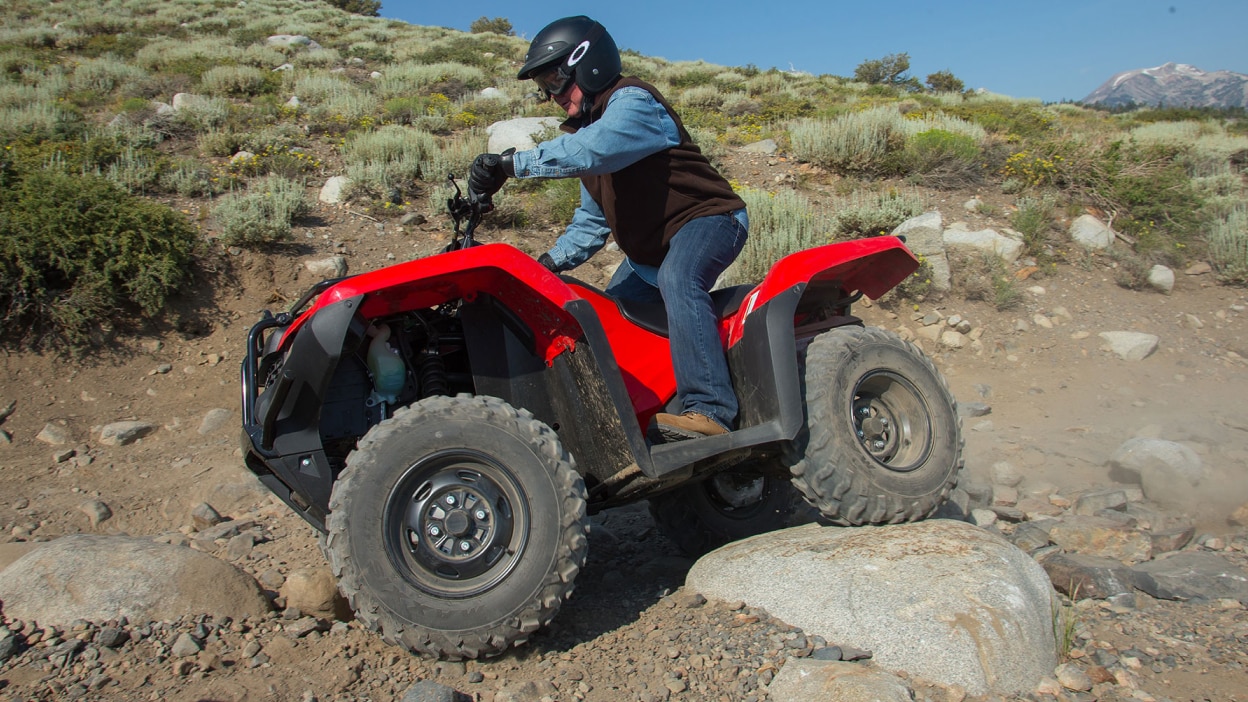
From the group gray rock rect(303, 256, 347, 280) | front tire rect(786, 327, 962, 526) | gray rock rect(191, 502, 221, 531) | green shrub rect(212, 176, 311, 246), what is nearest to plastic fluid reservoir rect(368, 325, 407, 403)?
front tire rect(786, 327, 962, 526)

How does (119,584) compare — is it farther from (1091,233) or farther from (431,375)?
(1091,233)

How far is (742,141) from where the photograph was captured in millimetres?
12508

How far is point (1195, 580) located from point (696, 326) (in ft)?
8.42

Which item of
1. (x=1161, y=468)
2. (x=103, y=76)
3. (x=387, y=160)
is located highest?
(x=103, y=76)

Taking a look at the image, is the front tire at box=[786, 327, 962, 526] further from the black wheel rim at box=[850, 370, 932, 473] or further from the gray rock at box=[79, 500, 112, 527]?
the gray rock at box=[79, 500, 112, 527]

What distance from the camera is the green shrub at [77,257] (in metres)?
6.14

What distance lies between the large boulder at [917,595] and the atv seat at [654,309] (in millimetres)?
1071

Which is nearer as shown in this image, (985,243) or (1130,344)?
(1130,344)

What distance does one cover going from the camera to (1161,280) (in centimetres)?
920

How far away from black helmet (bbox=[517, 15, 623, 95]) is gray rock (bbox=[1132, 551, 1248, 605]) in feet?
10.7

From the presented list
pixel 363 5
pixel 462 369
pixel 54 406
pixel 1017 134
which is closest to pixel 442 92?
pixel 1017 134

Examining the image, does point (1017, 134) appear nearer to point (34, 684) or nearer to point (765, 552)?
point (765, 552)

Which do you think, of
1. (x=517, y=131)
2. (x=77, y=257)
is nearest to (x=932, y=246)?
(x=517, y=131)

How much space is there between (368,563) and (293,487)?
496 mm
